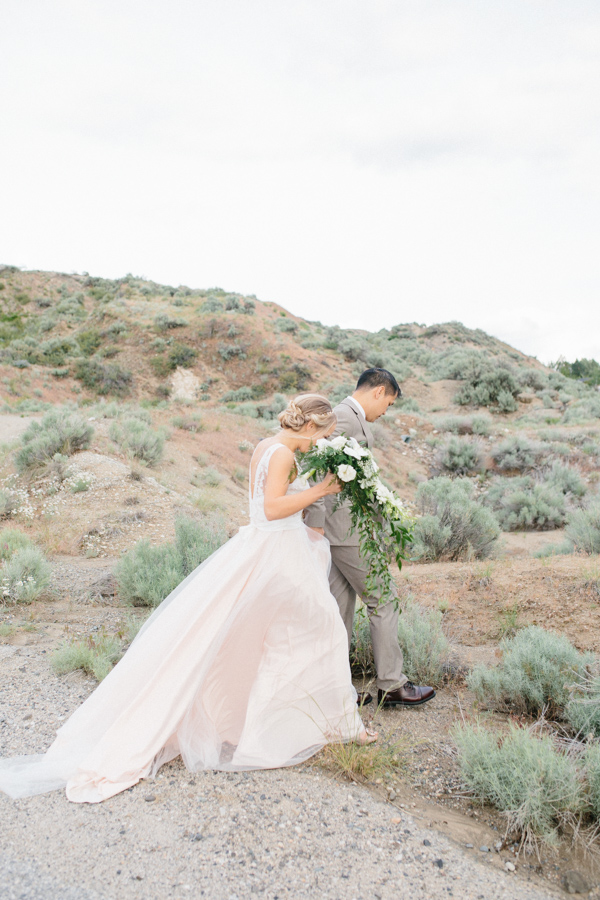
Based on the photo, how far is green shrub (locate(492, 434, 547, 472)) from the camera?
17.2 meters

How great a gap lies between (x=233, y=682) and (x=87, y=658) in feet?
5.19

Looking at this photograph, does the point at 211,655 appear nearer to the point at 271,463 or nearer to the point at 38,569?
the point at 271,463

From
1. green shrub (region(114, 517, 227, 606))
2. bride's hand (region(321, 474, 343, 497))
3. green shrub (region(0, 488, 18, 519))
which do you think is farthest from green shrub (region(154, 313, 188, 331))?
bride's hand (region(321, 474, 343, 497))

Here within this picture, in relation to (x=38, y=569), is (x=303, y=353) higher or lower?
higher

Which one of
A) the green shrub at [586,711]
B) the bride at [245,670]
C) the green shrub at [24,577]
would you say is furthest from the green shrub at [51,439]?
the green shrub at [586,711]

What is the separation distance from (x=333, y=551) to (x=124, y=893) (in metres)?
2.01

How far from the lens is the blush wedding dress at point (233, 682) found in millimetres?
2914

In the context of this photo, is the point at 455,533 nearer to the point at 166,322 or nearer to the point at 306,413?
the point at 306,413

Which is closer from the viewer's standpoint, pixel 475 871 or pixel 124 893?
pixel 124 893

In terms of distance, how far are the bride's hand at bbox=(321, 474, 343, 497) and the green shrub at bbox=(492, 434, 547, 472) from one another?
15.2 metres

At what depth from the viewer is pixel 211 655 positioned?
Result: 3.06 meters

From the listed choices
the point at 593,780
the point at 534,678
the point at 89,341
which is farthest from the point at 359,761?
the point at 89,341

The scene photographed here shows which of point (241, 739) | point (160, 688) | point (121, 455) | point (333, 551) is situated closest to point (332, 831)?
point (241, 739)

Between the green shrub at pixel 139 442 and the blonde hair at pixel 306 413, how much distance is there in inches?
354
